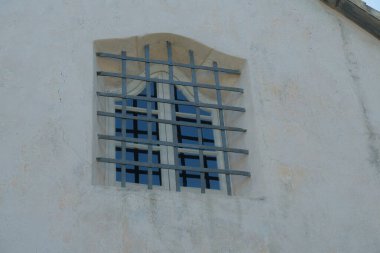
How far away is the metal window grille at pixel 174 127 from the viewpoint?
6.58 meters

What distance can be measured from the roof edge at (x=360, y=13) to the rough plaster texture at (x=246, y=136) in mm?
72

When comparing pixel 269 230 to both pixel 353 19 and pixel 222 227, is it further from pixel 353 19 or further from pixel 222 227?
pixel 353 19

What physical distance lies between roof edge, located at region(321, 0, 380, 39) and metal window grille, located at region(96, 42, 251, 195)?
4.52 feet

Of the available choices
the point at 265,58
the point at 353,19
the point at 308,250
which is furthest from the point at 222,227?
the point at 353,19

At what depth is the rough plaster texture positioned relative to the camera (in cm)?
602

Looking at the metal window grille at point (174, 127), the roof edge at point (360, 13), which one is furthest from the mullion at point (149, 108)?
the roof edge at point (360, 13)

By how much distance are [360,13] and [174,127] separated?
235cm

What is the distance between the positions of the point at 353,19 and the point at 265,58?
1203 mm

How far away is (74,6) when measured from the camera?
Answer: 281 inches

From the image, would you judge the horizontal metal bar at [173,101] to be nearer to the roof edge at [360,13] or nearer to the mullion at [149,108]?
the mullion at [149,108]

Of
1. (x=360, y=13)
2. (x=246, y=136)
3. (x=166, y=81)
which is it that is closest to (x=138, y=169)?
(x=166, y=81)

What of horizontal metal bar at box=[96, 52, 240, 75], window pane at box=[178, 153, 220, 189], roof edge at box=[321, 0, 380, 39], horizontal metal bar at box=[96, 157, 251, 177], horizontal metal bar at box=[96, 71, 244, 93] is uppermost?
roof edge at box=[321, 0, 380, 39]

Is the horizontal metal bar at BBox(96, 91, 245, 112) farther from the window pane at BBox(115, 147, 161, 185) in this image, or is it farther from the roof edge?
the roof edge

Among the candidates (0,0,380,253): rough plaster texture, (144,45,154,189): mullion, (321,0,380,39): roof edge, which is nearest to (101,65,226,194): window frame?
(144,45,154,189): mullion
